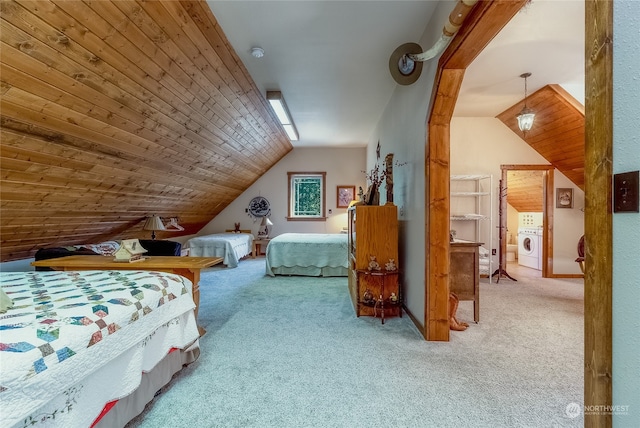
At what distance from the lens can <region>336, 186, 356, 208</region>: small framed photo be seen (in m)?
7.04

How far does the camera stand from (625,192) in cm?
72

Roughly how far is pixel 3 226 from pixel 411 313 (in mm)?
4051

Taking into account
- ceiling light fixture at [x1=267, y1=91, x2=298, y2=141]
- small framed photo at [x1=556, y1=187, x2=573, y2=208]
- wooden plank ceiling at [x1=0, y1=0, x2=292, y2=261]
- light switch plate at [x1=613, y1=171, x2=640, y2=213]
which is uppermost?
ceiling light fixture at [x1=267, y1=91, x2=298, y2=141]

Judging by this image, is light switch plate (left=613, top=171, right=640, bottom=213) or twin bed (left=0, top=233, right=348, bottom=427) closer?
light switch plate (left=613, top=171, right=640, bottom=213)

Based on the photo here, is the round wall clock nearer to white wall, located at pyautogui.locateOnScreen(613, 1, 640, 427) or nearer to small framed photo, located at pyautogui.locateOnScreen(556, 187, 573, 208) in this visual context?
small framed photo, located at pyautogui.locateOnScreen(556, 187, 573, 208)

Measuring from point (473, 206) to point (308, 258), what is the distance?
117 inches

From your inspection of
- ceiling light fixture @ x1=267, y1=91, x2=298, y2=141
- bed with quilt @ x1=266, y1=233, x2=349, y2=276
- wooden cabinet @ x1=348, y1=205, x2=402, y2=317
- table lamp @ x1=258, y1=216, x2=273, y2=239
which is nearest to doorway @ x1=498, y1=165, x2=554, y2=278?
bed with quilt @ x1=266, y1=233, x2=349, y2=276

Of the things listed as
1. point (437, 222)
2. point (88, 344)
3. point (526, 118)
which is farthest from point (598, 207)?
point (526, 118)

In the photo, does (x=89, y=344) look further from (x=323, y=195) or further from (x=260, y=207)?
(x=323, y=195)

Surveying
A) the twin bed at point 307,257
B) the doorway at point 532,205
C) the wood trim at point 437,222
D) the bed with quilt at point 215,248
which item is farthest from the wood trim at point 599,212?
the bed with quilt at point 215,248

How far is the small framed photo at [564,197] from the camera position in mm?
4770

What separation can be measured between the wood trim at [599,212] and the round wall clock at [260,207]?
664 centimetres

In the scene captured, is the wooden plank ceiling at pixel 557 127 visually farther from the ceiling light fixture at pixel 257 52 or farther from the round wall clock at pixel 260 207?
the round wall clock at pixel 260 207

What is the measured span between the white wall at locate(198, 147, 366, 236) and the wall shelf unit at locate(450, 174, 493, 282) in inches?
103
